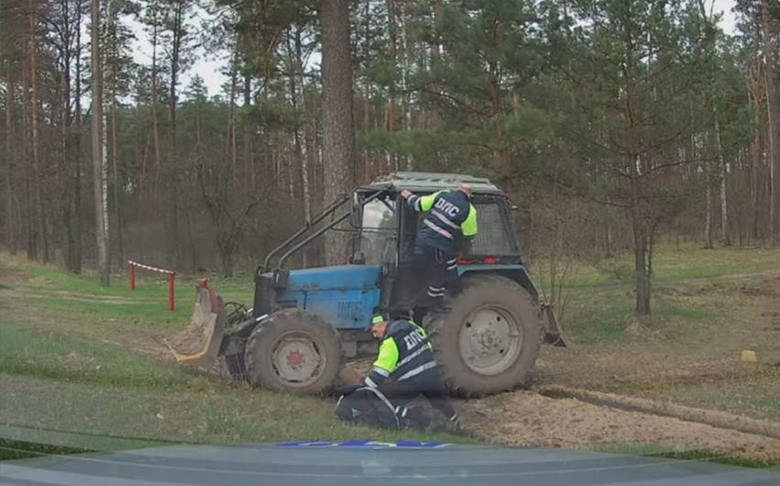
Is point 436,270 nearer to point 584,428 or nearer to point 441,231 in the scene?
point 441,231

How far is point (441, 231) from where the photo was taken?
25.7ft

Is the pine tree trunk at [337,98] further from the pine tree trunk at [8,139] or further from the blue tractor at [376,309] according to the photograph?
the pine tree trunk at [8,139]

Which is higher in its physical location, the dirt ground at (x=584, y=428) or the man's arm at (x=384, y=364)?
the man's arm at (x=384, y=364)

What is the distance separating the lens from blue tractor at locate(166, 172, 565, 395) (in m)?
7.83

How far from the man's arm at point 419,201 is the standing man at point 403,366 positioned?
1.26m

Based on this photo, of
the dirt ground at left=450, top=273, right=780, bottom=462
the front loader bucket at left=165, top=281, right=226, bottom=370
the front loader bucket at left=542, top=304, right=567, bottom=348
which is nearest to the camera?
the dirt ground at left=450, top=273, right=780, bottom=462

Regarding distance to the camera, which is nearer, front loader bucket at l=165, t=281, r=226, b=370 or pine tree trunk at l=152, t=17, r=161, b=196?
front loader bucket at l=165, t=281, r=226, b=370

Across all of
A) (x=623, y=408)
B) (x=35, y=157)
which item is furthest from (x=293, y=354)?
(x=35, y=157)

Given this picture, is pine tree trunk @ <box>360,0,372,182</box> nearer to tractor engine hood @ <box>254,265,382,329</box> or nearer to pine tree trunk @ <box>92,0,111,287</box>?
pine tree trunk @ <box>92,0,111,287</box>

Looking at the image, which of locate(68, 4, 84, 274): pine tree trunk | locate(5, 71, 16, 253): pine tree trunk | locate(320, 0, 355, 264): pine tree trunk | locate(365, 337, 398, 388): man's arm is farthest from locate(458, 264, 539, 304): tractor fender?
locate(5, 71, 16, 253): pine tree trunk

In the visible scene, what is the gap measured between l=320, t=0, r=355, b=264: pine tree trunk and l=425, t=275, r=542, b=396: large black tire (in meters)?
5.03

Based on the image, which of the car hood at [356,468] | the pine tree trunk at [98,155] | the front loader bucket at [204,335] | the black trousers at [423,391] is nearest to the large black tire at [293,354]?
the front loader bucket at [204,335]

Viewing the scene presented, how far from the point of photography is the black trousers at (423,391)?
678 centimetres

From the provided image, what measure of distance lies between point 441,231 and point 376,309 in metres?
1.09
